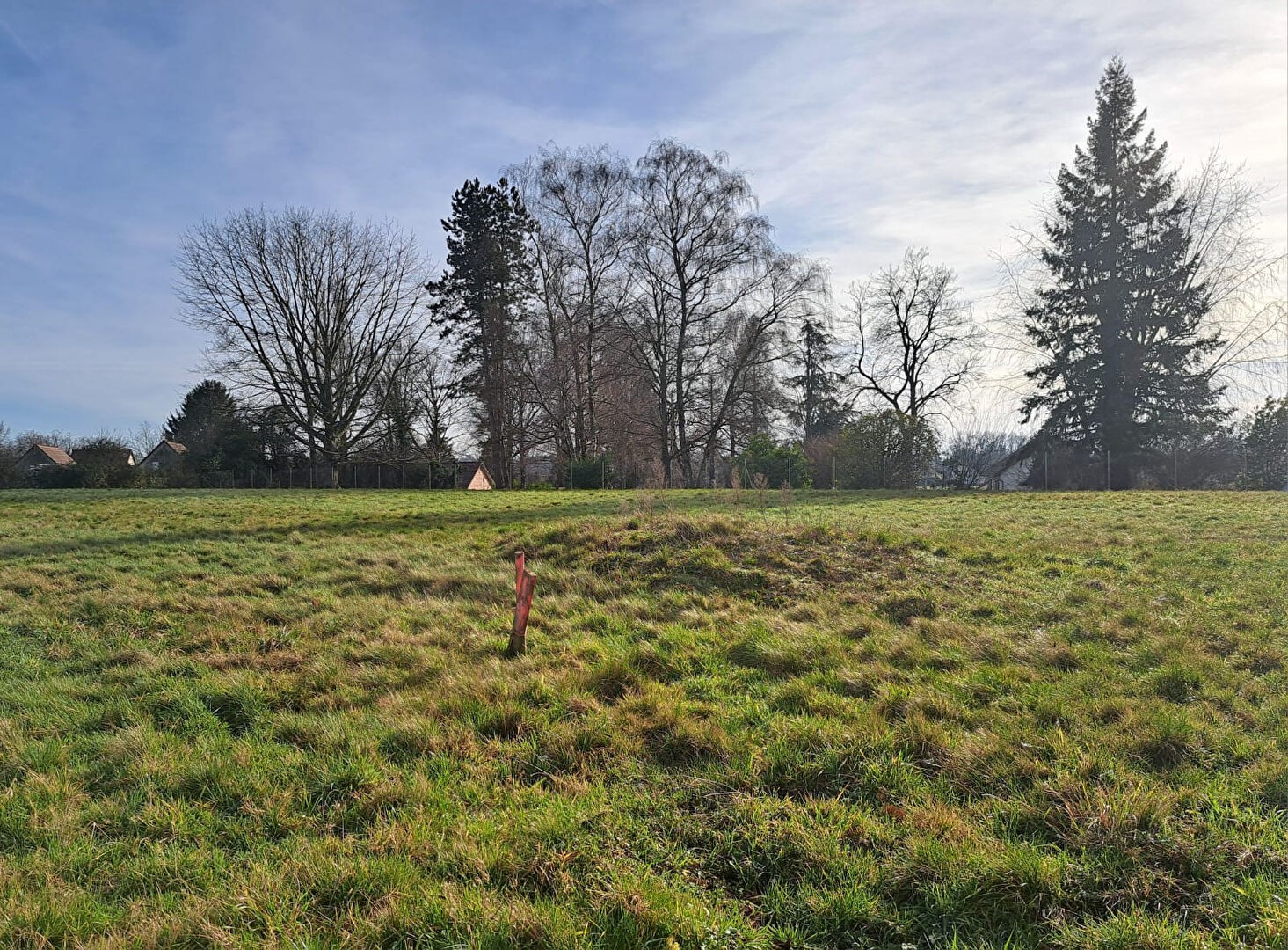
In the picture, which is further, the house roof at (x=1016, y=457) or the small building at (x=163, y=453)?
the small building at (x=163, y=453)

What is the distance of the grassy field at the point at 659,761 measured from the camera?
7.16 ft

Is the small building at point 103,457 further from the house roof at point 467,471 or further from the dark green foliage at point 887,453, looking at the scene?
the dark green foliage at point 887,453

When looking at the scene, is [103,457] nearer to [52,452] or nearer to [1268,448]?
[52,452]

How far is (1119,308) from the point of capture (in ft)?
91.9

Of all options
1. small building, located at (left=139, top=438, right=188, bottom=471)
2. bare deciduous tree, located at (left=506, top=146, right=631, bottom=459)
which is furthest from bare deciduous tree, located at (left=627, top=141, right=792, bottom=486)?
small building, located at (left=139, top=438, right=188, bottom=471)

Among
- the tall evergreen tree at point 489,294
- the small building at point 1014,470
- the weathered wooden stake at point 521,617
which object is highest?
the tall evergreen tree at point 489,294

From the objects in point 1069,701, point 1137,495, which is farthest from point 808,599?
point 1137,495

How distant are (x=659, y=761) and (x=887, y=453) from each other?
24314 millimetres

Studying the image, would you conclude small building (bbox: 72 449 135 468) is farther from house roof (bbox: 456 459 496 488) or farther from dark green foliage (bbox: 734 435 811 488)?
dark green foliage (bbox: 734 435 811 488)

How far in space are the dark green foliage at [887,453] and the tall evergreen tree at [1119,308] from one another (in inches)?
291

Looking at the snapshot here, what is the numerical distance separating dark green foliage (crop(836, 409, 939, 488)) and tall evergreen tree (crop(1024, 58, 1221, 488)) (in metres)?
7.40

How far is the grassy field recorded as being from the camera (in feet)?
7.16

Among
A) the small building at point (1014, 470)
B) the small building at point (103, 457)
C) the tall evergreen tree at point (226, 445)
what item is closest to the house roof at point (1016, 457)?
the small building at point (1014, 470)

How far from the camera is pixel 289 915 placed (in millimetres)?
2150
